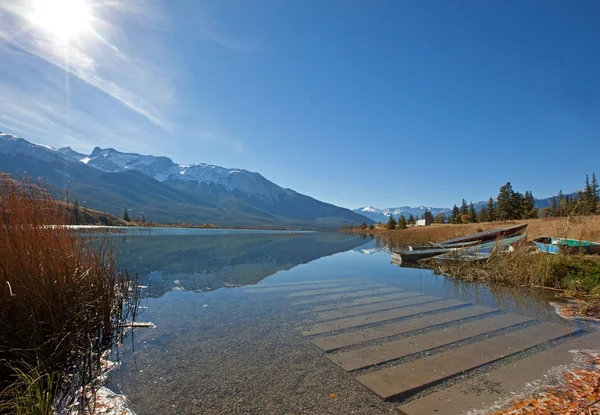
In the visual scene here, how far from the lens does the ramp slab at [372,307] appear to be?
6772mm

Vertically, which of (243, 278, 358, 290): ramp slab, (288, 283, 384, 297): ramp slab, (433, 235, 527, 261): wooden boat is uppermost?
(433, 235, 527, 261): wooden boat

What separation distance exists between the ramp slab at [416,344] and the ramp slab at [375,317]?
1.07 metres

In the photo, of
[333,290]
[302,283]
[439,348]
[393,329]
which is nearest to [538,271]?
[333,290]

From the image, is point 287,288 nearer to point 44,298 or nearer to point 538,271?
point 44,298

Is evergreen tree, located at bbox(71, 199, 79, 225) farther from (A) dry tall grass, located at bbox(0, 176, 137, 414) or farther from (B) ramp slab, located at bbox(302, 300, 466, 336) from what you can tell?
(B) ramp slab, located at bbox(302, 300, 466, 336)

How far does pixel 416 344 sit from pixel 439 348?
1.13 feet

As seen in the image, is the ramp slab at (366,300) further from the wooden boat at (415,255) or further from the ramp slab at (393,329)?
the wooden boat at (415,255)

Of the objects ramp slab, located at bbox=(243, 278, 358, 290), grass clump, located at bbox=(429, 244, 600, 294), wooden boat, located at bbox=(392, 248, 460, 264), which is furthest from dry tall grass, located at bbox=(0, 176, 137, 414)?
wooden boat, located at bbox=(392, 248, 460, 264)

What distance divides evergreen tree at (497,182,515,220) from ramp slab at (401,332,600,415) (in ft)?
181

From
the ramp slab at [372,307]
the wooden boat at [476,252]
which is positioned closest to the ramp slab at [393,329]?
the ramp slab at [372,307]

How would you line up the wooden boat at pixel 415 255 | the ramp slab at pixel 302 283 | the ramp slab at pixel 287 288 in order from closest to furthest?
the ramp slab at pixel 287 288 < the ramp slab at pixel 302 283 < the wooden boat at pixel 415 255

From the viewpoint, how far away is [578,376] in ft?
12.6

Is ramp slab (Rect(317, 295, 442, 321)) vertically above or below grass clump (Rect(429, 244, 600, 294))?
below

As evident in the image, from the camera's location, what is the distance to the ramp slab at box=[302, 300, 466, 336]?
5.89m
